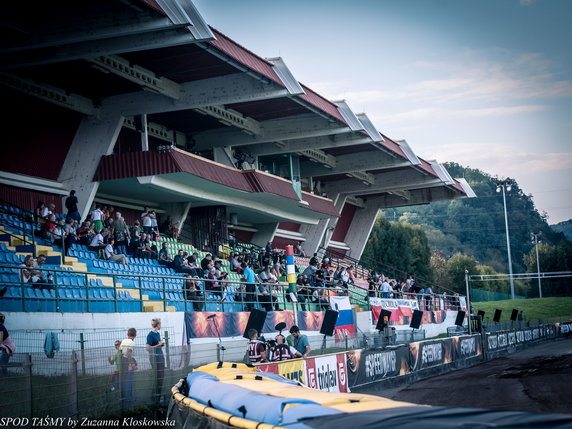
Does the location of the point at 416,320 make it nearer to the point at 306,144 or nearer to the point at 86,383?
the point at 306,144

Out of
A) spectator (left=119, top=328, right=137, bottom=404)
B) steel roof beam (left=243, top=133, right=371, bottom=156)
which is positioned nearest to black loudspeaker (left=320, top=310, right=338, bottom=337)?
spectator (left=119, top=328, right=137, bottom=404)

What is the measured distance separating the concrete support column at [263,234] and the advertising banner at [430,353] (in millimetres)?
17603

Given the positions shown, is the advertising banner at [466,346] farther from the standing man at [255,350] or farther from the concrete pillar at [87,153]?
the concrete pillar at [87,153]

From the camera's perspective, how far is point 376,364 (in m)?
19.6

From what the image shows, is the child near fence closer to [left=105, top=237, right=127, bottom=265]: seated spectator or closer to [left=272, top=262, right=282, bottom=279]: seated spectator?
[left=105, top=237, right=127, bottom=265]: seated spectator

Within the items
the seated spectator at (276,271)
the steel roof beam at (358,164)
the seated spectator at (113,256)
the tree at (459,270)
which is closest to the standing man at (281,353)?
the seated spectator at (113,256)

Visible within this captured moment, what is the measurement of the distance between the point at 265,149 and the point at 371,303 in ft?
31.6

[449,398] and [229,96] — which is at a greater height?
[229,96]

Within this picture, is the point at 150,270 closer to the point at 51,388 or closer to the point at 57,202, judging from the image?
the point at 57,202

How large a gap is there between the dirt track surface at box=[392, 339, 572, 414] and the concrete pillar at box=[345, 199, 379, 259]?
28.4m

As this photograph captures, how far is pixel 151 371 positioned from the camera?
1316cm

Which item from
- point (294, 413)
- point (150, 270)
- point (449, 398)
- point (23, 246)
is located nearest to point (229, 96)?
point (150, 270)

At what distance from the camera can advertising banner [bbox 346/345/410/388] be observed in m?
18.1

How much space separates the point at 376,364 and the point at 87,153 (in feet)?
44.1
